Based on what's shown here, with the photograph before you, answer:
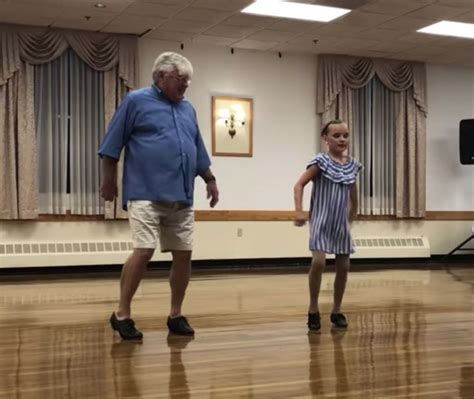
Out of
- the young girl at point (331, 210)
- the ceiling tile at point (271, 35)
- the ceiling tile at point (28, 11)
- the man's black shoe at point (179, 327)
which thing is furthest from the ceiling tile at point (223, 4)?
the man's black shoe at point (179, 327)

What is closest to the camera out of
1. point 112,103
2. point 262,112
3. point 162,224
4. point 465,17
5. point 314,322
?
point 162,224

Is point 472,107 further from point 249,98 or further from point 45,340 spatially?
point 45,340

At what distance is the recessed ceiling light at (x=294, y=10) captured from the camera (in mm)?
6527

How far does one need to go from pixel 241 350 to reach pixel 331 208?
0.95m

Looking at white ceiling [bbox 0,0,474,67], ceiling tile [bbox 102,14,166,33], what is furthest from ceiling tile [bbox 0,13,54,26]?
ceiling tile [bbox 102,14,166,33]

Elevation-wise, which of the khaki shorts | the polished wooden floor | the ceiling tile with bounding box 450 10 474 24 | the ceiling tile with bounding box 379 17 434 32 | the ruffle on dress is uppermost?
the ceiling tile with bounding box 450 10 474 24

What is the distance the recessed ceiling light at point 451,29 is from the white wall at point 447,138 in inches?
63.9

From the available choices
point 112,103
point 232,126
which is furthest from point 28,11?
point 232,126

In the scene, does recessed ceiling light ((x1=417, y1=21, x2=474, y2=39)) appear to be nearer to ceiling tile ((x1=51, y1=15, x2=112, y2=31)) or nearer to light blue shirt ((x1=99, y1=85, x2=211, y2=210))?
ceiling tile ((x1=51, y1=15, x2=112, y2=31))

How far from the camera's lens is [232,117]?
27.4ft

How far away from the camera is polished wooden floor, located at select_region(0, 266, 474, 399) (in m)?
2.18

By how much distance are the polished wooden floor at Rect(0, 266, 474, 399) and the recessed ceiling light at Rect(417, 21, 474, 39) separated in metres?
3.52

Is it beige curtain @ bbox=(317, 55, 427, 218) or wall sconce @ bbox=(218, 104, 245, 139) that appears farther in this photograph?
beige curtain @ bbox=(317, 55, 427, 218)

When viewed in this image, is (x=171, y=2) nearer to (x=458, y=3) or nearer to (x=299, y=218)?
(x=458, y=3)
